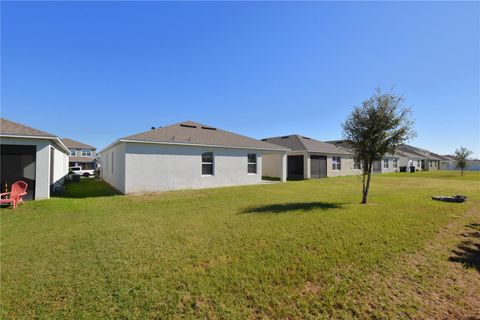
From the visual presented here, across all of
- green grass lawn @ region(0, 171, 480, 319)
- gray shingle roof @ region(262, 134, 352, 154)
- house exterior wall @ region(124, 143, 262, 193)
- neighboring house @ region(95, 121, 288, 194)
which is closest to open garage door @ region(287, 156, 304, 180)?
gray shingle roof @ region(262, 134, 352, 154)

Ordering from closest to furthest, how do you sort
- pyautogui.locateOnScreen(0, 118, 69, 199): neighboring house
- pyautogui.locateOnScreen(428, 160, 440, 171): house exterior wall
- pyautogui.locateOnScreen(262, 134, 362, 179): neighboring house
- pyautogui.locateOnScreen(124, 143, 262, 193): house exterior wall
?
pyautogui.locateOnScreen(0, 118, 69, 199): neighboring house → pyautogui.locateOnScreen(124, 143, 262, 193): house exterior wall → pyautogui.locateOnScreen(262, 134, 362, 179): neighboring house → pyautogui.locateOnScreen(428, 160, 440, 171): house exterior wall

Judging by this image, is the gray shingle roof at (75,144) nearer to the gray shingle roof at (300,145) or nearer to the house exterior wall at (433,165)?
the gray shingle roof at (300,145)

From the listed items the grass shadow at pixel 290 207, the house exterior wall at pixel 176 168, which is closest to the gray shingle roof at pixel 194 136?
the house exterior wall at pixel 176 168

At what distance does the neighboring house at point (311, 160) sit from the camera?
24.5 meters

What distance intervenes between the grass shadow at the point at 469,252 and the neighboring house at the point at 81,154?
51398 mm

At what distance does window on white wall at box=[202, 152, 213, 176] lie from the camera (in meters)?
16.5

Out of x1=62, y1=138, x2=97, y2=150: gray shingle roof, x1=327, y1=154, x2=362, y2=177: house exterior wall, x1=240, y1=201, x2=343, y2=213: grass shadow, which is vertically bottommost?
x1=240, y1=201, x2=343, y2=213: grass shadow

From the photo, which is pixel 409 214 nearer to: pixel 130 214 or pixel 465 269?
pixel 465 269

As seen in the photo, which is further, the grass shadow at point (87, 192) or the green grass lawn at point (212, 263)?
the grass shadow at point (87, 192)

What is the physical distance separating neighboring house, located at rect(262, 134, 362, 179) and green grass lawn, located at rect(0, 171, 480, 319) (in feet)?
53.0

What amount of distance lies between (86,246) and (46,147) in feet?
28.4

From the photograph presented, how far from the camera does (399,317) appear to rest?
9.85ft

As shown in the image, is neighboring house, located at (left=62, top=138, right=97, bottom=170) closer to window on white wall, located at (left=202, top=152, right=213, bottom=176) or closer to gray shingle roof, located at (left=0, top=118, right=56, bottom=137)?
gray shingle roof, located at (left=0, top=118, right=56, bottom=137)

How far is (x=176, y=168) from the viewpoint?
15.1 m
